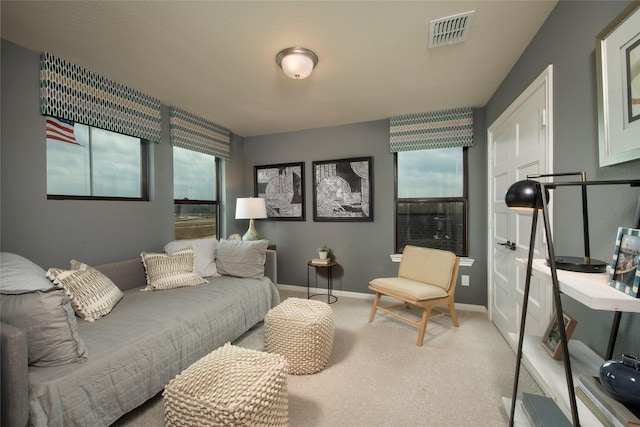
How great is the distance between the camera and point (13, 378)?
1085mm

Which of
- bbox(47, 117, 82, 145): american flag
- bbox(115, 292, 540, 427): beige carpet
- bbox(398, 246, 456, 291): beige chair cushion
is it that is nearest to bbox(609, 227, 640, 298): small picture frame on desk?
bbox(115, 292, 540, 427): beige carpet

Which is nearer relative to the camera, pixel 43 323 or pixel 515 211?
pixel 43 323

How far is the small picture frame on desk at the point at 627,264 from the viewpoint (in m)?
0.75

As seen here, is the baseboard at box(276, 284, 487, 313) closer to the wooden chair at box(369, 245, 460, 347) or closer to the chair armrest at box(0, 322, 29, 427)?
the wooden chair at box(369, 245, 460, 347)

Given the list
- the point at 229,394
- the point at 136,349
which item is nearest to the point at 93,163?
the point at 136,349

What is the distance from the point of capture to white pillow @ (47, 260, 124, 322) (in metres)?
1.69

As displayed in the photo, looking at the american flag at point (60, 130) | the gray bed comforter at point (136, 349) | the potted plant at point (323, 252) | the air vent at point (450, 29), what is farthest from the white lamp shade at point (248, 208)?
the air vent at point (450, 29)

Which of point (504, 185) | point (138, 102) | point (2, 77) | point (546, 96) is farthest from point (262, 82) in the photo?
point (504, 185)

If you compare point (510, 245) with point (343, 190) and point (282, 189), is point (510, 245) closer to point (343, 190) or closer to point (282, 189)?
point (343, 190)

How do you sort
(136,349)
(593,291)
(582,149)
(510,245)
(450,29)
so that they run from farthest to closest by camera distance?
(510,245) → (450,29) → (136,349) → (582,149) → (593,291)

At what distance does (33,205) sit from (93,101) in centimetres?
94

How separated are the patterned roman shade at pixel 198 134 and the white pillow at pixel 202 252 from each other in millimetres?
1138

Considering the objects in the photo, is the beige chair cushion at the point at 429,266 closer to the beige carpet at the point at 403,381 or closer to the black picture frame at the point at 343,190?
the beige carpet at the point at 403,381

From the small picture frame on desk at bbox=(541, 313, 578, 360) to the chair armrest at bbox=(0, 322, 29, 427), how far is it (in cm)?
224
